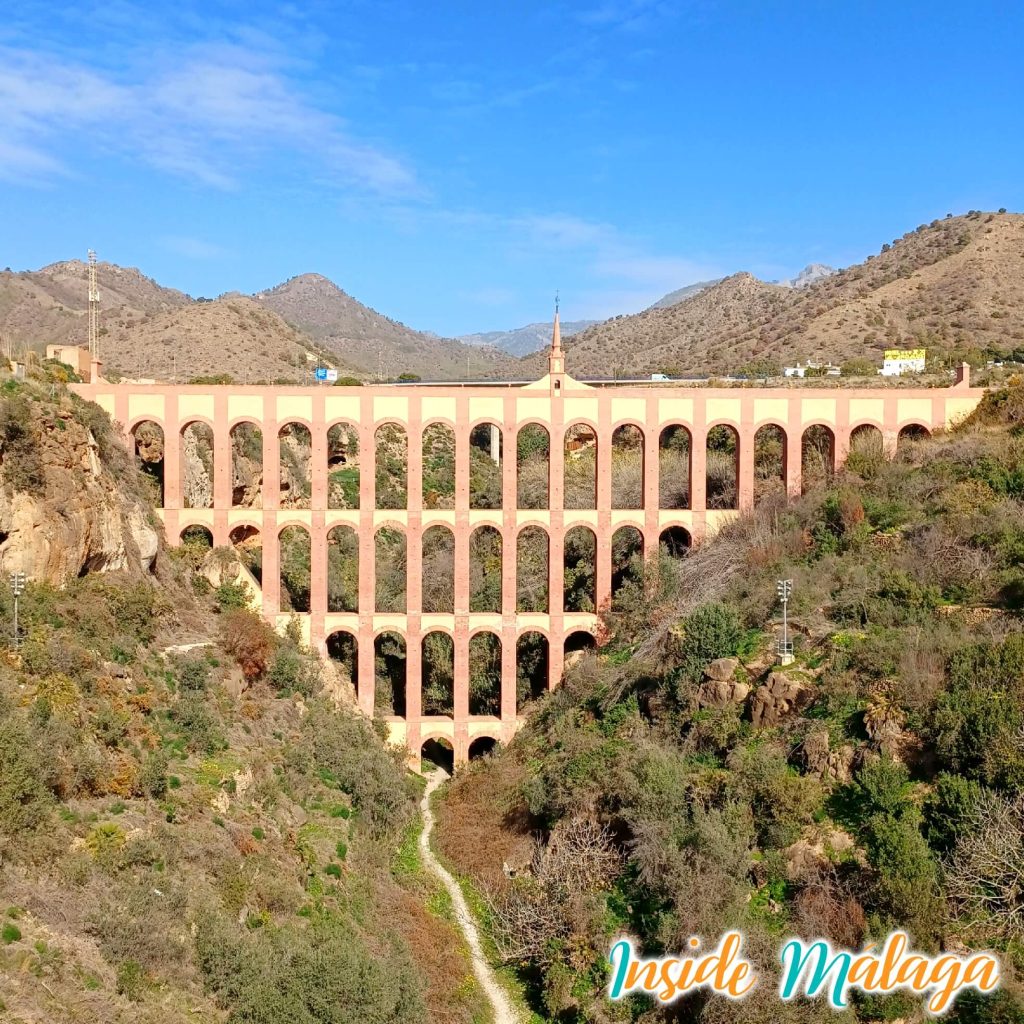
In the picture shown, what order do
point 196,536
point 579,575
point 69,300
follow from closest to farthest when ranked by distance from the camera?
point 196,536 < point 579,575 < point 69,300

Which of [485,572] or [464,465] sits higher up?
[464,465]

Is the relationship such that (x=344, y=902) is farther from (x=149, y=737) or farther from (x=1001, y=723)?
(x=1001, y=723)

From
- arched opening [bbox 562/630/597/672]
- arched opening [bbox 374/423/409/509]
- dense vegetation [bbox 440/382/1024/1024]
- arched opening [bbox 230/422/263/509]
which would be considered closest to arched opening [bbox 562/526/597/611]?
arched opening [bbox 562/630/597/672]

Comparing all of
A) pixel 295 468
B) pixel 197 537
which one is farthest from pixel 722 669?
pixel 295 468

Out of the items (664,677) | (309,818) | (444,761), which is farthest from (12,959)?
(444,761)

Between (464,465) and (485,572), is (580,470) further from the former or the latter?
(464,465)
